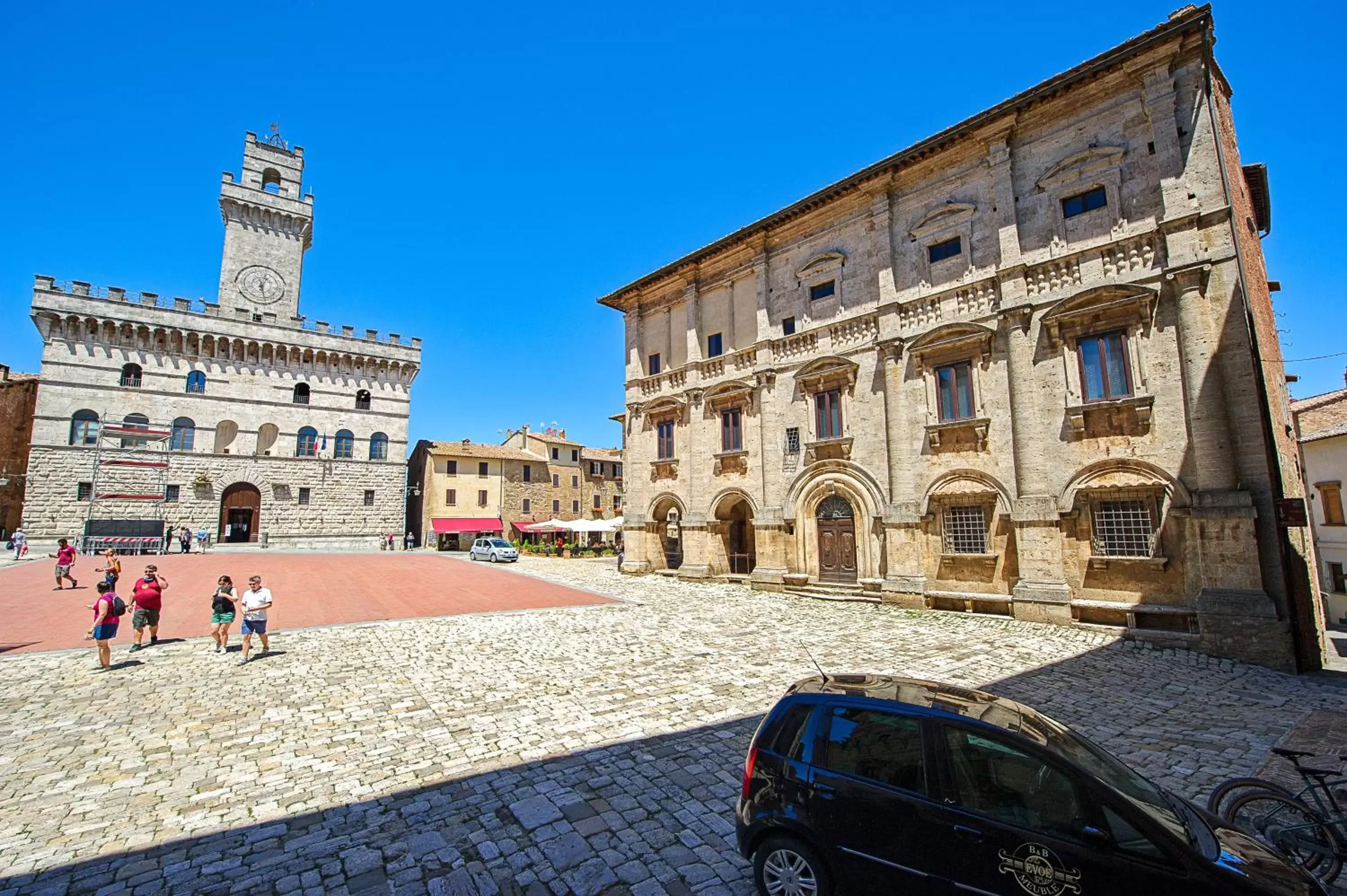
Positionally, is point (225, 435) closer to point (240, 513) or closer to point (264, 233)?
Answer: point (240, 513)

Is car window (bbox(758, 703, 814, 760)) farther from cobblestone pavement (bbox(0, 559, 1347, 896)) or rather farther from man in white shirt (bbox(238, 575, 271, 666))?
man in white shirt (bbox(238, 575, 271, 666))

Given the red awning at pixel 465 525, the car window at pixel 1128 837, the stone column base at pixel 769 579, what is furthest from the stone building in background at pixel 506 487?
the car window at pixel 1128 837

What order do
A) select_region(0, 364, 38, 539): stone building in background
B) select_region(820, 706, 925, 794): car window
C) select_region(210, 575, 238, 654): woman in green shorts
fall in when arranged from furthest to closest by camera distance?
select_region(0, 364, 38, 539): stone building in background < select_region(210, 575, 238, 654): woman in green shorts < select_region(820, 706, 925, 794): car window

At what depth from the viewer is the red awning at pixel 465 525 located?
152 ft

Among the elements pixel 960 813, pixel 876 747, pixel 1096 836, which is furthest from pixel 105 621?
pixel 1096 836

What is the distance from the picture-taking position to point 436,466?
4744cm

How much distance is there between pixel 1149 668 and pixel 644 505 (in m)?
18.5

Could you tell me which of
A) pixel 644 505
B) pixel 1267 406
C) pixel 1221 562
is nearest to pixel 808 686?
pixel 1221 562

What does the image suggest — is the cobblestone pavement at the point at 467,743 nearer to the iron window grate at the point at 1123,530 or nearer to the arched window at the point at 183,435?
the iron window grate at the point at 1123,530

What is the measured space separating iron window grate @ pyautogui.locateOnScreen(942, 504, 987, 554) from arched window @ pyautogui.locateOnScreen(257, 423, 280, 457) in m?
43.8

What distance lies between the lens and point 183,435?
38.1 metres

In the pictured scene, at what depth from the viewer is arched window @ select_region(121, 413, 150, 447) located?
1426 inches

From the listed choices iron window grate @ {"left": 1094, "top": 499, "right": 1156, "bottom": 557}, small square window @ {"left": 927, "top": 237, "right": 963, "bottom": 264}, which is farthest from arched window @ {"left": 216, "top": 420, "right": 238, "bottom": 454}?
iron window grate @ {"left": 1094, "top": 499, "right": 1156, "bottom": 557}

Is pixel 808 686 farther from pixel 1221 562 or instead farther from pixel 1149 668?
pixel 1221 562
